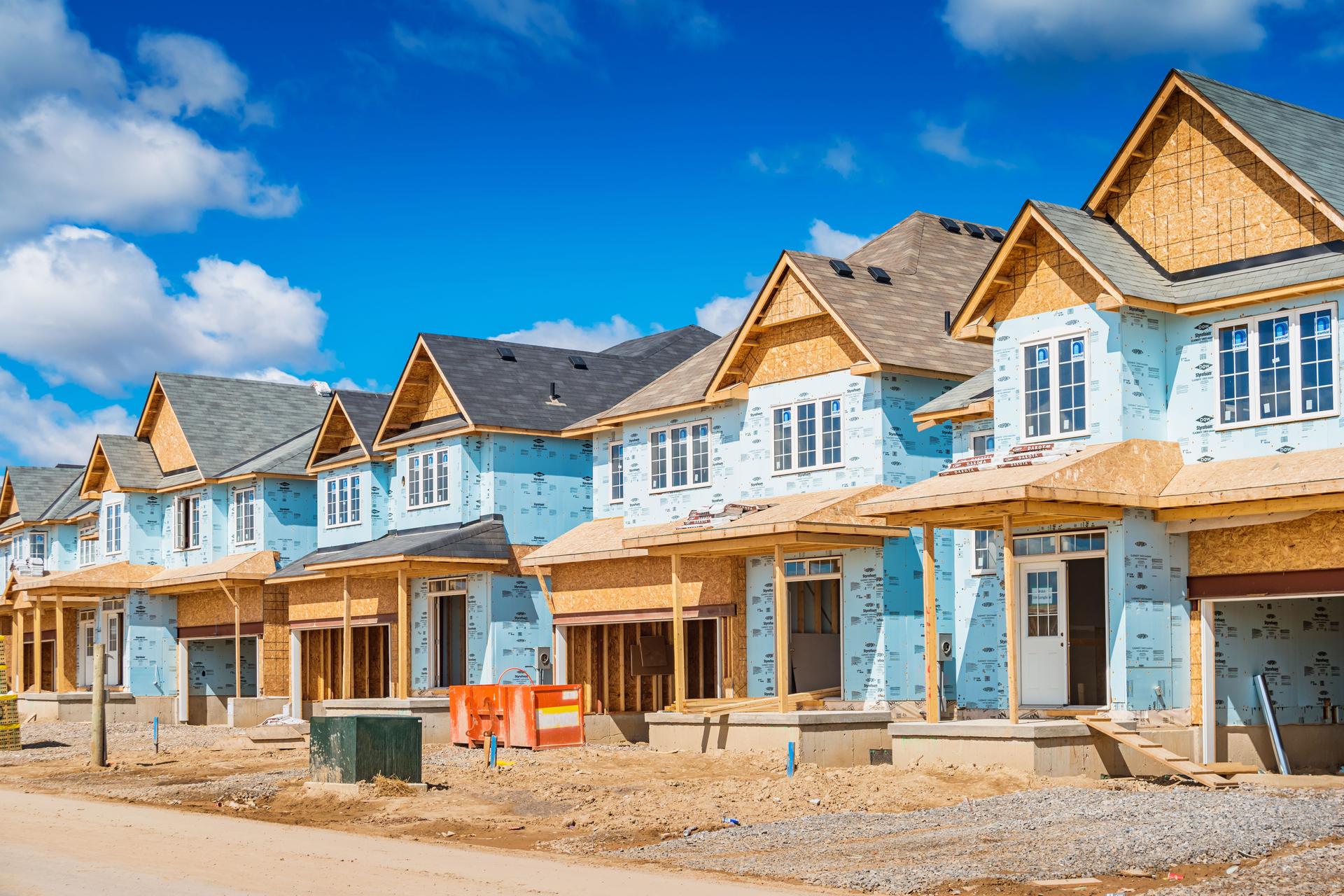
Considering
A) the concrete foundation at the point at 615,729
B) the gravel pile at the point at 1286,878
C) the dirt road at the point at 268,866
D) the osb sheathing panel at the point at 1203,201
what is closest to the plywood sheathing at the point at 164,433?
the concrete foundation at the point at 615,729

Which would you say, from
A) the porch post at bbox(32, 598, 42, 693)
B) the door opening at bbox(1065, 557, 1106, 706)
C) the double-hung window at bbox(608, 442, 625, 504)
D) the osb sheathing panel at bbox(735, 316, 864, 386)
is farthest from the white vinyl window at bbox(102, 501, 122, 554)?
the door opening at bbox(1065, 557, 1106, 706)

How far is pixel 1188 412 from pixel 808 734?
800 centimetres

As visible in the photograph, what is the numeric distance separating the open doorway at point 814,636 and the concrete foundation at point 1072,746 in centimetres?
820

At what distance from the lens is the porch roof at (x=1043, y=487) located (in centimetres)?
2206

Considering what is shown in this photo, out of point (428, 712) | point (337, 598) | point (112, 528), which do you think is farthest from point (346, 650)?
point (112, 528)

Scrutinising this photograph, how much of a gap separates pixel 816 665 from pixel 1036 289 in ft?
34.5

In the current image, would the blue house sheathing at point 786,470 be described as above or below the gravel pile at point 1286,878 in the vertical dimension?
above

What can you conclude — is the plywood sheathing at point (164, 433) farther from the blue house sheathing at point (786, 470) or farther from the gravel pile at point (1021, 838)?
the gravel pile at point (1021, 838)

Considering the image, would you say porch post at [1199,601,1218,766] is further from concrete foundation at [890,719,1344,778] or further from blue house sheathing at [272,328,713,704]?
blue house sheathing at [272,328,713,704]

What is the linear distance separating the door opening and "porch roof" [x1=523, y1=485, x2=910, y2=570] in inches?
130

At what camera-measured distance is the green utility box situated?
2306 cm

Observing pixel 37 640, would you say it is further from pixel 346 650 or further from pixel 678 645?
pixel 678 645

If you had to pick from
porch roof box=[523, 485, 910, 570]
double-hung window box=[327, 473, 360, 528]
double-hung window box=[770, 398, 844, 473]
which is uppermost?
double-hung window box=[770, 398, 844, 473]

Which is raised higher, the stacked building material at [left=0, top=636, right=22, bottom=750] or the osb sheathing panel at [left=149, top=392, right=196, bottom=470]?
the osb sheathing panel at [left=149, top=392, right=196, bottom=470]
